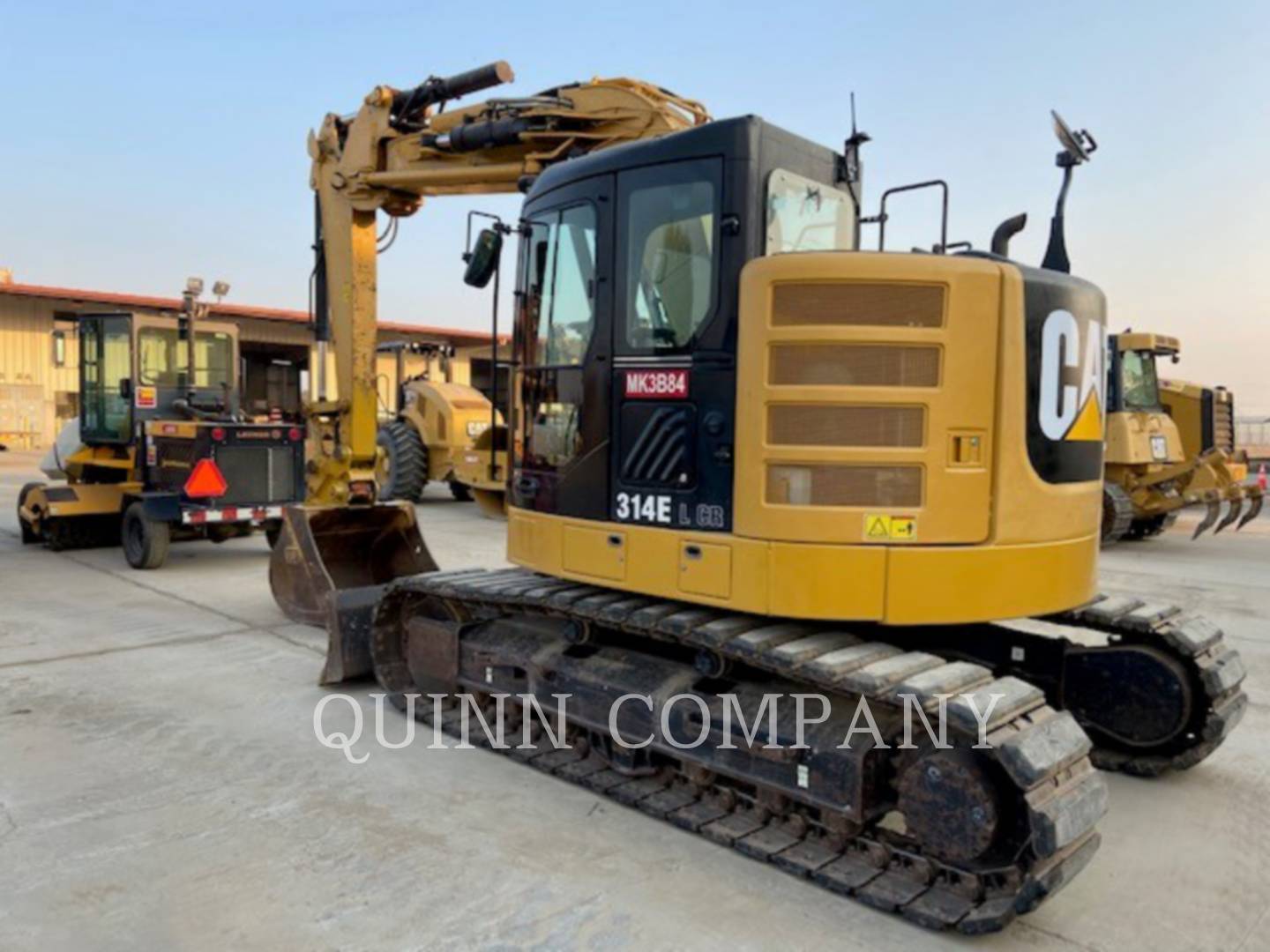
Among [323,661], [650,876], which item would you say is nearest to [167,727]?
[323,661]

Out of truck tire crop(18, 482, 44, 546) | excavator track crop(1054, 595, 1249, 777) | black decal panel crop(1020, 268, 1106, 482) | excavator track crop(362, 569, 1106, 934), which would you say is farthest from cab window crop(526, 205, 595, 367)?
truck tire crop(18, 482, 44, 546)

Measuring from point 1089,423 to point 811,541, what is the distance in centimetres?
147

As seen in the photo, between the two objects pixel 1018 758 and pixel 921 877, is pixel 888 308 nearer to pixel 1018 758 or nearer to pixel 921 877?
pixel 1018 758

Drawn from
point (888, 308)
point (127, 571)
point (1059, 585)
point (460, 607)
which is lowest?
point (127, 571)

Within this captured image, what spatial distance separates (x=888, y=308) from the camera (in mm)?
3812

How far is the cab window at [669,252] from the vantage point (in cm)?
417

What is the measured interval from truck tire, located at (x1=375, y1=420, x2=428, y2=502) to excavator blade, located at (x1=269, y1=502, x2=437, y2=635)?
869 cm

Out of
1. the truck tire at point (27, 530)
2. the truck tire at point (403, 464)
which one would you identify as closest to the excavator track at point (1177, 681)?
the truck tire at point (27, 530)

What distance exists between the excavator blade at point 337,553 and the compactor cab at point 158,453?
3168 mm

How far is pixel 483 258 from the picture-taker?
5.11 m

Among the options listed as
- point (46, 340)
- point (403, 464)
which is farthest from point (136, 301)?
point (403, 464)

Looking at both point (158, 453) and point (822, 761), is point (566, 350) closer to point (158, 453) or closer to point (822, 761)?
point (822, 761)

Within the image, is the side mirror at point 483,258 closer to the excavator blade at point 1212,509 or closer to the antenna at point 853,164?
the antenna at point 853,164

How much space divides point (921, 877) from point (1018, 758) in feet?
2.21
